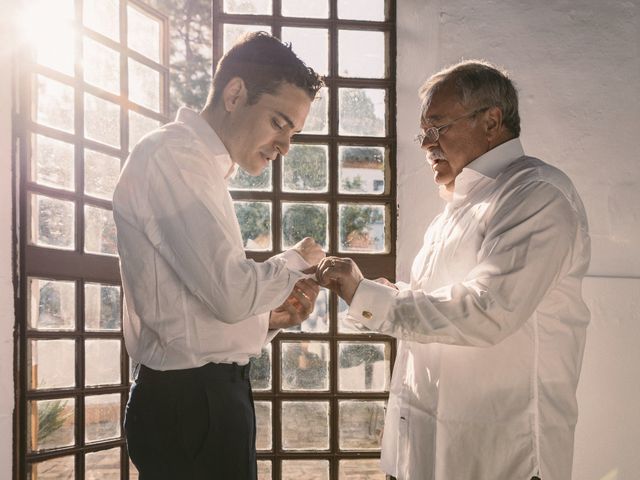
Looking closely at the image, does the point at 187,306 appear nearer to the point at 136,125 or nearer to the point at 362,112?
the point at 362,112

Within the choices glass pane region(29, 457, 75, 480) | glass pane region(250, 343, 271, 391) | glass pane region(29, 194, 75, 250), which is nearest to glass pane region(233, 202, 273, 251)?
glass pane region(250, 343, 271, 391)

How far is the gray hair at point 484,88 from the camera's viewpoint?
1954mm

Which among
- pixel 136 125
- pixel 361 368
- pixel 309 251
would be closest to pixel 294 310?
pixel 309 251

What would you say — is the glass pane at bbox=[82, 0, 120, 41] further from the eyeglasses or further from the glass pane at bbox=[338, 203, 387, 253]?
the eyeglasses

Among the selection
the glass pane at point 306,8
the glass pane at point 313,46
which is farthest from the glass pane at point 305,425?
the glass pane at point 306,8

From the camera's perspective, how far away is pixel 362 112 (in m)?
3.21

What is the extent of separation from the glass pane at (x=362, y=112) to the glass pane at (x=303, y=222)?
411mm

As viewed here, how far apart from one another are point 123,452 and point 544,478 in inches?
85.6

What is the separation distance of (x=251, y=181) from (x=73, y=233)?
2.81ft

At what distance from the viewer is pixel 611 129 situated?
3.13 meters

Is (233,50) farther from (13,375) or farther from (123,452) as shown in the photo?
(123,452)

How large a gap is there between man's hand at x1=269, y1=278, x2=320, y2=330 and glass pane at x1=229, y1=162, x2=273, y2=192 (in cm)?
124

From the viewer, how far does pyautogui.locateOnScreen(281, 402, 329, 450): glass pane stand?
318cm

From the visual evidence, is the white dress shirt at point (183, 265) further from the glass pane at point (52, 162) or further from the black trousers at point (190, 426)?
the glass pane at point (52, 162)
